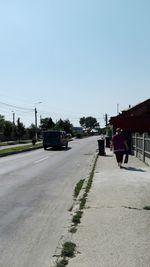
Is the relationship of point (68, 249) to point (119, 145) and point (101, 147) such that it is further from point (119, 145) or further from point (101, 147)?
point (101, 147)

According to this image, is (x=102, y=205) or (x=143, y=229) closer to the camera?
(x=143, y=229)

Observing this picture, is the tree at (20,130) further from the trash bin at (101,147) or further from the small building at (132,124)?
the trash bin at (101,147)

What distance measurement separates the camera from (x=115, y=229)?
7.33 m

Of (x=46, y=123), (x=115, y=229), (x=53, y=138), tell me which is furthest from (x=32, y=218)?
(x=46, y=123)

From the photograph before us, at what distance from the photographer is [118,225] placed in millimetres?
7637

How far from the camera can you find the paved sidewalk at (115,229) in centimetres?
571

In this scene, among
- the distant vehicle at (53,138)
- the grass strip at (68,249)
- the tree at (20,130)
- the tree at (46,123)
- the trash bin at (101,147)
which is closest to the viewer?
the grass strip at (68,249)

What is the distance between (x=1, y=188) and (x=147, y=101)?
27.2m

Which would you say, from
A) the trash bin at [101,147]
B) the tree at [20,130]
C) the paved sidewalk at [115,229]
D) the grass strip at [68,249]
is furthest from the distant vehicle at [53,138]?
the tree at [20,130]

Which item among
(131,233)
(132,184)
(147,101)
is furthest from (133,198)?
(147,101)

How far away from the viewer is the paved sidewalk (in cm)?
571

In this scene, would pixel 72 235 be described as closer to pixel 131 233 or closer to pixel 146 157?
pixel 131 233

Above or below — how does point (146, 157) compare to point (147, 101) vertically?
below

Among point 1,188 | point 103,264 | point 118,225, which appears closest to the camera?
point 103,264
